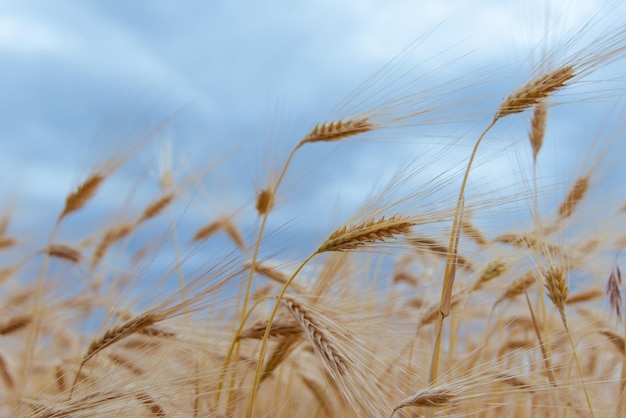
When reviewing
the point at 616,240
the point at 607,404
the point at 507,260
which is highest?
the point at 616,240

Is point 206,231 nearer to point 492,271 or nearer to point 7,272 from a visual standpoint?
point 7,272

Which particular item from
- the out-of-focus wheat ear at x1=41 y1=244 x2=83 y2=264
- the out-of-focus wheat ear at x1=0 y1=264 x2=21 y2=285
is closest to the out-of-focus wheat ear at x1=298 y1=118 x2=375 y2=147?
the out-of-focus wheat ear at x1=41 y1=244 x2=83 y2=264

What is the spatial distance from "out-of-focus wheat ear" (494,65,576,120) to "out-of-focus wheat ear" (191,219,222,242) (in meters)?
1.65

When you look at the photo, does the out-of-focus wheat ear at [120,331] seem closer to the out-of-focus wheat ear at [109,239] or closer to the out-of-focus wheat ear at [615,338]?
the out-of-focus wheat ear at [109,239]

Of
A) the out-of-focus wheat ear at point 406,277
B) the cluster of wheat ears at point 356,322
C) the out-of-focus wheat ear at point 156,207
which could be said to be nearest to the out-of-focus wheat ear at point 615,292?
the cluster of wheat ears at point 356,322

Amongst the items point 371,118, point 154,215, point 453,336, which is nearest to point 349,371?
point 371,118

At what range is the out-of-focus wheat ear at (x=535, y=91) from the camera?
1637 mm

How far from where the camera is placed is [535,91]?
1.67m

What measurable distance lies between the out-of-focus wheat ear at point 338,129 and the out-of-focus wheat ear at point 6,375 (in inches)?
65.1

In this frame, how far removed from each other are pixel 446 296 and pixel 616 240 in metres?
1.21

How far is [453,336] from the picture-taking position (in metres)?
2.34

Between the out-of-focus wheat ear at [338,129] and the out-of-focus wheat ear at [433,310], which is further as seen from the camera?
the out-of-focus wheat ear at [433,310]

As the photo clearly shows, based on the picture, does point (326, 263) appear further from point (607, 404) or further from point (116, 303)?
point (607, 404)

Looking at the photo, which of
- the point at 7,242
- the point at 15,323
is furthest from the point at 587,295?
the point at 7,242
